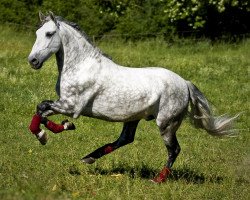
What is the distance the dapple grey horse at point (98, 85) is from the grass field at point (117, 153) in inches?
33.7

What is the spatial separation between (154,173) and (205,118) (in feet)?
3.84

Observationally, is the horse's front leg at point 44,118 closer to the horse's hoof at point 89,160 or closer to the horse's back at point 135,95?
the horse's back at point 135,95

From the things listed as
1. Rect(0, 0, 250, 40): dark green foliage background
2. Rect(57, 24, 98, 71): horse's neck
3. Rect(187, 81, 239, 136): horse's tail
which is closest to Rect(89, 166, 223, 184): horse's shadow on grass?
Rect(187, 81, 239, 136): horse's tail

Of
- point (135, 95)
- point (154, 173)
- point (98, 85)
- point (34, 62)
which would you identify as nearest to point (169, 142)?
point (154, 173)

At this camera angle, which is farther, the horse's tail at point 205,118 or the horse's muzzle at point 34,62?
the horse's tail at point 205,118

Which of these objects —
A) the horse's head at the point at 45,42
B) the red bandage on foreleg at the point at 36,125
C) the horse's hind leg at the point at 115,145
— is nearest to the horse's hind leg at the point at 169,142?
the horse's hind leg at the point at 115,145

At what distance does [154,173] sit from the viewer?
9.97 meters

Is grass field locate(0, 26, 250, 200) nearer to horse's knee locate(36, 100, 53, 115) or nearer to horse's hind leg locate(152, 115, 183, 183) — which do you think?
horse's hind leg locate(152, 115, 183, 183)

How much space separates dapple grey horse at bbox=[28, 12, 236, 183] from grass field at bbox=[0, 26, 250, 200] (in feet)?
2.81

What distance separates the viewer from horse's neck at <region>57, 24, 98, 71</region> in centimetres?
892

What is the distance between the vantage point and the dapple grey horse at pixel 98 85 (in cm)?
878

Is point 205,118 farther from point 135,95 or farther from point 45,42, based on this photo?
point 45,42

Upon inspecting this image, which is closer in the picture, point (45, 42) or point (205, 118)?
point (45, 42)

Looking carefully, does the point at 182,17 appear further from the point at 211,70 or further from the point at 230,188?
the point at 230,188
